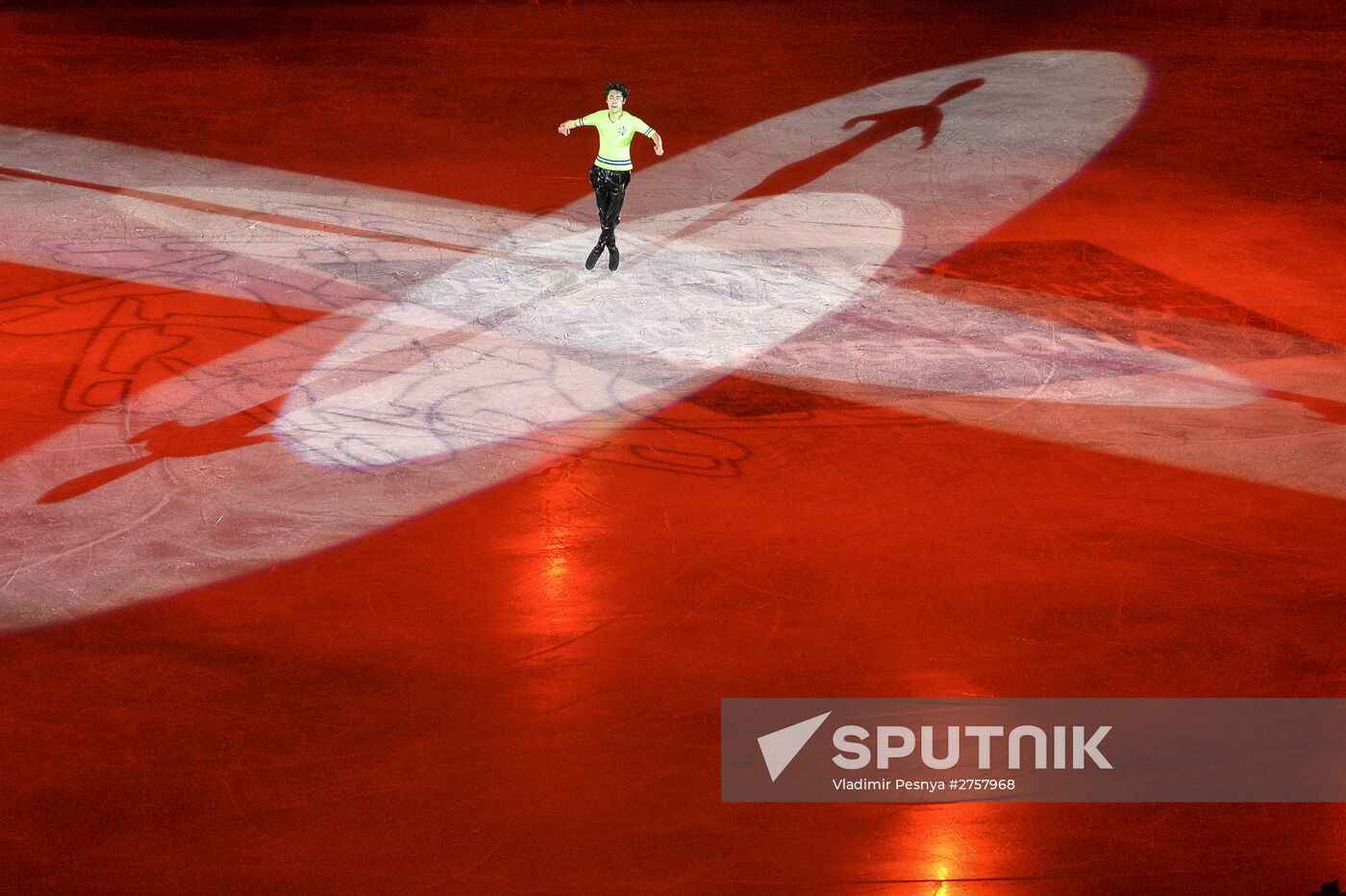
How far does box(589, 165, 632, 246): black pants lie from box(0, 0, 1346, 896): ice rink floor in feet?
1.64

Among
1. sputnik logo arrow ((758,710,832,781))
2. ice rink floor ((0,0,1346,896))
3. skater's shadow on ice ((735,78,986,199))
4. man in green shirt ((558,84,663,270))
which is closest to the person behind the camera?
ice rink floor ((0,0,1346,896))

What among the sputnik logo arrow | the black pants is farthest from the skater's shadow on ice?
the sputnik logo arrow

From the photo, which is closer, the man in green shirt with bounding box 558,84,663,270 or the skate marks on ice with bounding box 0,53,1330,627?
the skate marks on ice with bounding box 0,53,1330,627

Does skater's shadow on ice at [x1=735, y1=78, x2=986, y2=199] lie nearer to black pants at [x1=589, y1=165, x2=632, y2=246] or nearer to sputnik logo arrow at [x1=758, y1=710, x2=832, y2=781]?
black pants at [x1=589, y1=165, x2=632, y2=246]

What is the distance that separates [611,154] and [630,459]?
3.64 metres

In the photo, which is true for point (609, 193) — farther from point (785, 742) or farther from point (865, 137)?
point (785, 742)

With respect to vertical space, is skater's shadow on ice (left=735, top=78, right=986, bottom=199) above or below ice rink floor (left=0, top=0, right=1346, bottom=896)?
above

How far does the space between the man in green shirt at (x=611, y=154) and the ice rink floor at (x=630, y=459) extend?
620 millimetres

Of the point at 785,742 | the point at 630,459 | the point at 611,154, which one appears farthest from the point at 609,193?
the point at 785,742

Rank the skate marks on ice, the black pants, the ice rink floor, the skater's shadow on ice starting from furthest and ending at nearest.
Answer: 1. the skater's shadow on ice
2. the black pants
3. the skate marks on ice
4. the ice rink floor

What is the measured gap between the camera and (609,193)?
38.1 feet

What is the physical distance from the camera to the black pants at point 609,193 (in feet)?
37.9

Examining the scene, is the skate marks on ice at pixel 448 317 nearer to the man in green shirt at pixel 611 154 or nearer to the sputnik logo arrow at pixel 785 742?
the man in green shirt at pixel 611 154

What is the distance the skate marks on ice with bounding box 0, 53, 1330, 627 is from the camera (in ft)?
27.6
